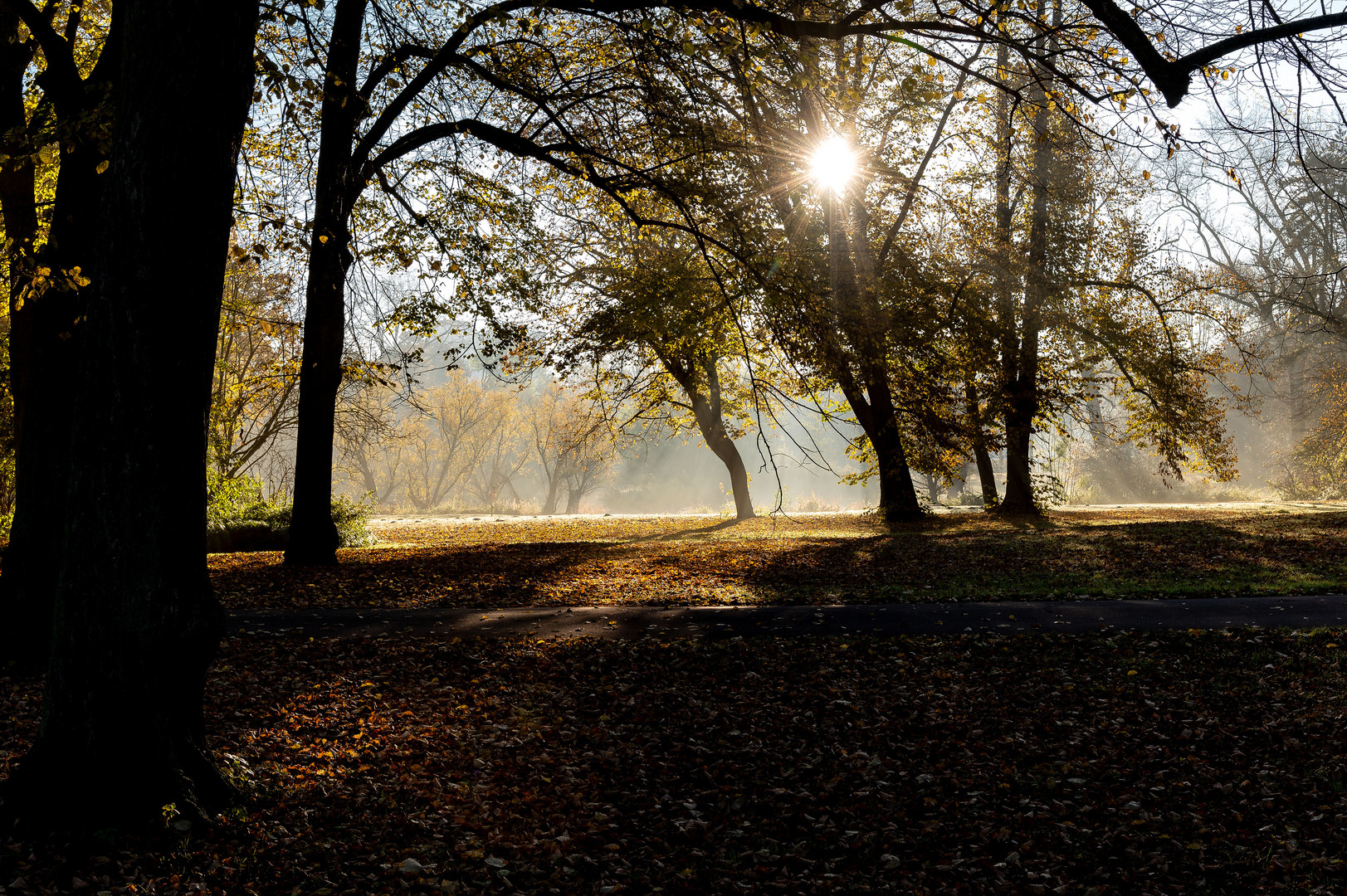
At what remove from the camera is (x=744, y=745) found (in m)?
5.35

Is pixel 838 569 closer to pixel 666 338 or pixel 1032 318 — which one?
pixel 666 338

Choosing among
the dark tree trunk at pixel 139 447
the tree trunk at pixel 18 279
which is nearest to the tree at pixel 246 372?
the tree trunk at pixel 18 279

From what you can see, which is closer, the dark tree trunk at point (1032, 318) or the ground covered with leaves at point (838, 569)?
the ground covered with leaves at point (838, 569)

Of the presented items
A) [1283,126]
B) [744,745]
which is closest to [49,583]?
[744,745]

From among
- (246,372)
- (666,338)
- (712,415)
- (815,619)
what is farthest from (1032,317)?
(246,372)

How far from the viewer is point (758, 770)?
5.04m

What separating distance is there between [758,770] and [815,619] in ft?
10.8

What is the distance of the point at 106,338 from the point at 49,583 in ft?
11.8

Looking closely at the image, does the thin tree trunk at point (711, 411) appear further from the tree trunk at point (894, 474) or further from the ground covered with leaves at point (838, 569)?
the ground covered with leaves at point (838, 569)

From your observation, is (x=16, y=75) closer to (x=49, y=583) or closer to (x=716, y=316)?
(x=49, y=583)

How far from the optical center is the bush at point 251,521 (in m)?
16.4

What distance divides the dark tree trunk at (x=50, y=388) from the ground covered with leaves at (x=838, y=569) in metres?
2.86

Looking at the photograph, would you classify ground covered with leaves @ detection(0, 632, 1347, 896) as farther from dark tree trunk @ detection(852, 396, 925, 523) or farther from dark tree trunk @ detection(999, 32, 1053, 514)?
dark tree trunk @ detection(999, 32, 1053, 514)

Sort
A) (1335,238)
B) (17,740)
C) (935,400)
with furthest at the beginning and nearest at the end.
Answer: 1. (1335,238)
2. (935,400)
3. (17,740)
